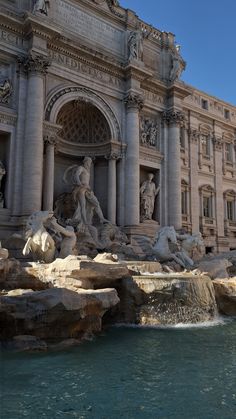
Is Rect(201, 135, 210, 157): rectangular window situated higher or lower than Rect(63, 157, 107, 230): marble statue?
higher

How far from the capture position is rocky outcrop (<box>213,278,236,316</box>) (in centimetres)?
1201

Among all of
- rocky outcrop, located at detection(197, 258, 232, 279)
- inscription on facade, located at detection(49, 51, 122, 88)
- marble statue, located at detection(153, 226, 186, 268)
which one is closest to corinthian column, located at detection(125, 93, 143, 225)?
inscription on facade, located at detection(49, 51, 122, 88)

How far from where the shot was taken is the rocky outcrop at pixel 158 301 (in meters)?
10.2

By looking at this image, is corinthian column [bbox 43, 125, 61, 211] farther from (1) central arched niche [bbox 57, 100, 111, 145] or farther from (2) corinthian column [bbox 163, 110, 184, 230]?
(2) corinthian column [bbox 163, 110, 184, 230]

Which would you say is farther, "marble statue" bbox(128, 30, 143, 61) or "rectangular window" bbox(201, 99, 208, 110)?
"rectangular window" bbox(201, 99, 208, 110)

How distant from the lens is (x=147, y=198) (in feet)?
65.4

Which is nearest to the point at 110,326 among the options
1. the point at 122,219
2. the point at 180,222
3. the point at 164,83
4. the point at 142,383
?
the point at 142,383

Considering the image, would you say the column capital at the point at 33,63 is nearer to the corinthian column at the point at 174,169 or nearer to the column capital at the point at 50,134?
the column capital at the point at 50,134

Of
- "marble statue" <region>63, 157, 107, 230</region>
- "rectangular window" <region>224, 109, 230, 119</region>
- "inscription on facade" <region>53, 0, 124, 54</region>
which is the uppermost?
"inscription on facade" <region>53, 0, 124, 54</region>

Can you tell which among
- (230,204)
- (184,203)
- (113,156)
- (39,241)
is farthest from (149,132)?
(39,241)

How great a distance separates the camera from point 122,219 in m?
18.7

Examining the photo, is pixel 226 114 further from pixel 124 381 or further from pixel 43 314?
pixel 124 381

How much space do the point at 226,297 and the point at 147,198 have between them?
8695 mm

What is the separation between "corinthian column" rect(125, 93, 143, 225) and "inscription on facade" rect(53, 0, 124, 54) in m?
2.90
